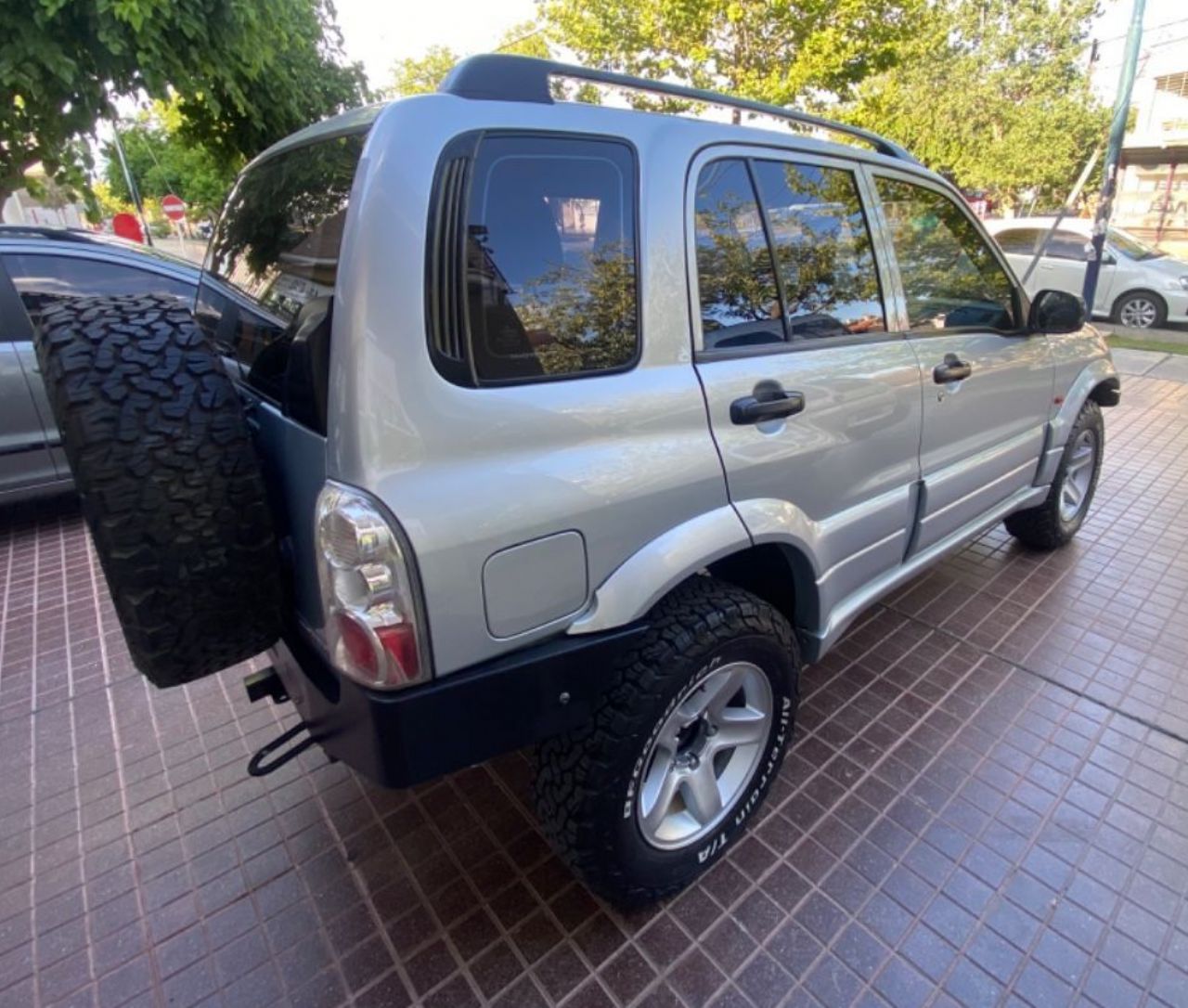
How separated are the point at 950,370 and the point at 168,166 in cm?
4218

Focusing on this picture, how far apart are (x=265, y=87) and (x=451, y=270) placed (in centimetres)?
781

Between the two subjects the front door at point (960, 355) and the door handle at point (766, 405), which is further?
the front door at point (960, 355)

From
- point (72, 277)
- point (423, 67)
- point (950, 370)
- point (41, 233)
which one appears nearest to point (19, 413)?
point (72, 277)

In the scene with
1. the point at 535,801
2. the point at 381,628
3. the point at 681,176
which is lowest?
the point at 535,801

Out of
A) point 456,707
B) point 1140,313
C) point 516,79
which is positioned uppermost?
point 516,79

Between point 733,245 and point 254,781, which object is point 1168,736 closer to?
point 733,245

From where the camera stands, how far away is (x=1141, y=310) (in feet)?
34.4

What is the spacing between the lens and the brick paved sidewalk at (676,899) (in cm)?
171

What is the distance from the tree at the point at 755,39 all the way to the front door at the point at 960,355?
10.7 meters

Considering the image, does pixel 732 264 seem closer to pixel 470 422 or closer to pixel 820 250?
pixel 820 250

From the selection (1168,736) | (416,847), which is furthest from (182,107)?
(1168,736)

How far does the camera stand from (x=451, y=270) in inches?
52.4

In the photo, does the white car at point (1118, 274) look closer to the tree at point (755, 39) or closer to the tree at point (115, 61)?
the tree at point (755, 39)

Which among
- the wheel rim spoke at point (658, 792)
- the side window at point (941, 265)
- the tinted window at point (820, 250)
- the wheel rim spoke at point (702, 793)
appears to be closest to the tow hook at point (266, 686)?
the wheel rim spoke at point (658, 792)
